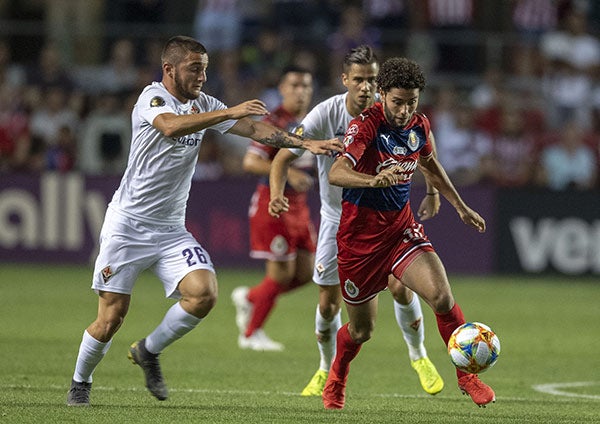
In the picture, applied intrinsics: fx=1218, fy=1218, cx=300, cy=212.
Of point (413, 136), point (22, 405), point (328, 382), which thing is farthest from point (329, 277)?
point (22, 405)

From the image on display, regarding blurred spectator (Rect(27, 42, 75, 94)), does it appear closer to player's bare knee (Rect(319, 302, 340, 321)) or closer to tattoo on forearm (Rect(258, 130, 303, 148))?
player's bare knee (Rect(319, 302, 340, 321))

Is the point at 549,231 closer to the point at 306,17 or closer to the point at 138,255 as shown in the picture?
the point at 306,17

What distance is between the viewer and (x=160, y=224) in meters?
8.23

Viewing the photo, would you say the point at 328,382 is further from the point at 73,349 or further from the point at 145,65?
the point at 145,65

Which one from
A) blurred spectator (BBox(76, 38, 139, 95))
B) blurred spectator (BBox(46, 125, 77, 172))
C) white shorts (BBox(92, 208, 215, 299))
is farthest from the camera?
blurred spectator (BBox(76, 38, 139, 95))

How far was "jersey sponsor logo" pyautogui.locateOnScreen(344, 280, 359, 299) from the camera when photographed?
822 cm

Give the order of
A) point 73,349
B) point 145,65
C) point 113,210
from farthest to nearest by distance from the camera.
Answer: point 145,65 < point 73,349 < point 113,210

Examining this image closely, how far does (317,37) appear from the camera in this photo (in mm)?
21219

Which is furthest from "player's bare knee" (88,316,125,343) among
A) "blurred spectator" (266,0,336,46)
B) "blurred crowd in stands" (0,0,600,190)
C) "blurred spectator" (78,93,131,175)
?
"blurred spectator" (266,0,336,46)

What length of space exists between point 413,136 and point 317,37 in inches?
527

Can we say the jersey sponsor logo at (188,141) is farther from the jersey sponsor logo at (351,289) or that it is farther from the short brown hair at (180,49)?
the jersey sponsor logo at (351,289)

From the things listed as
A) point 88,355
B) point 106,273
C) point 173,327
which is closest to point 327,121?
point 173,327

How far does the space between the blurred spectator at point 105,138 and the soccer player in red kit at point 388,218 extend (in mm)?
11755

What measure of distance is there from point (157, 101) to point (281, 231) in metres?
4.14
